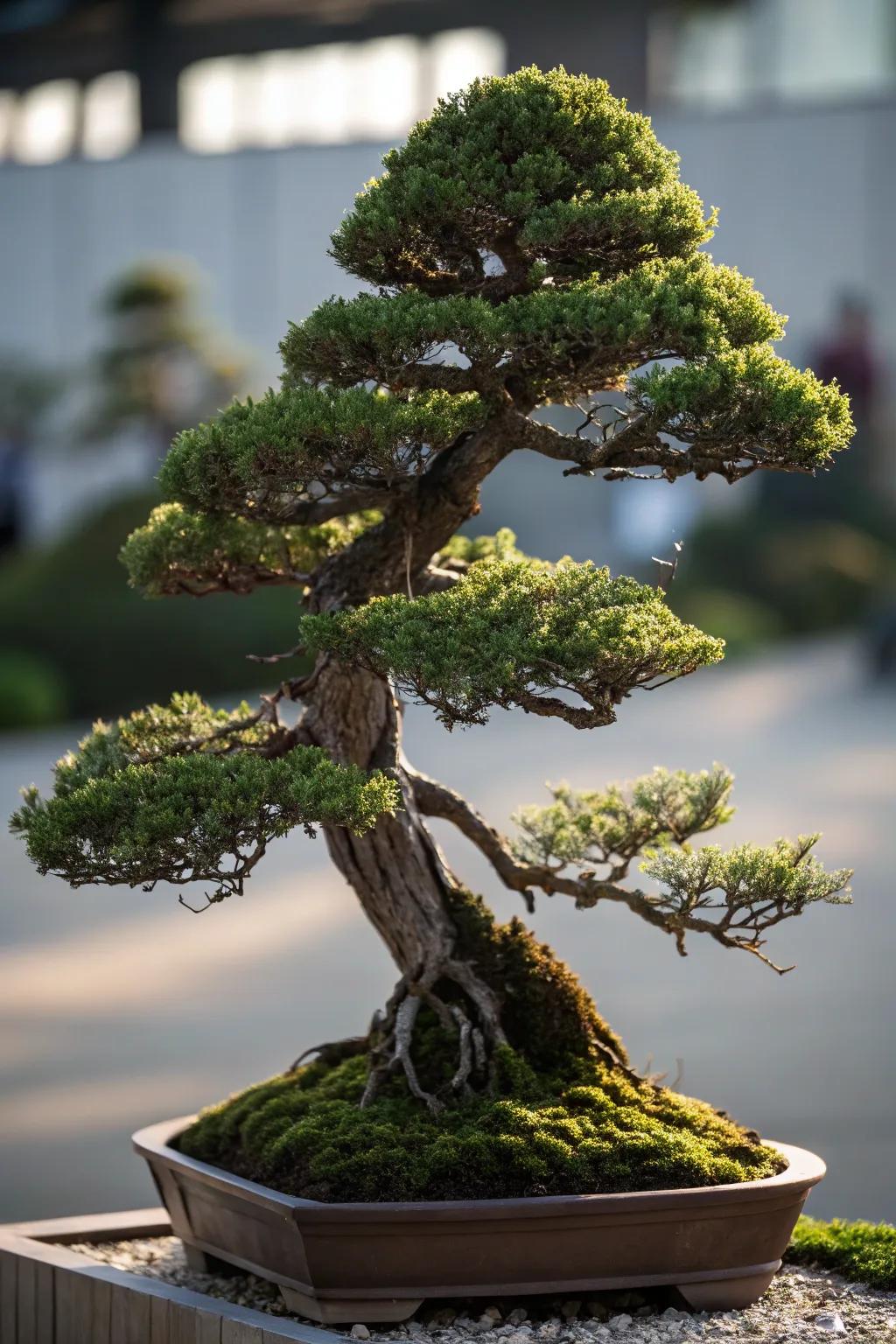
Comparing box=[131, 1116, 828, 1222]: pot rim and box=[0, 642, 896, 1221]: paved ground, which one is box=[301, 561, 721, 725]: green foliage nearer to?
box=[131, 1116, 828, 1222]: pot rim

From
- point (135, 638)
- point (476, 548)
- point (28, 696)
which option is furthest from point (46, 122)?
point (476, 548)

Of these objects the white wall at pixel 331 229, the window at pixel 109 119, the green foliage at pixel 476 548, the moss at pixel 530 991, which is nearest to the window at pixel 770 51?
the white wall at pixel 331 229

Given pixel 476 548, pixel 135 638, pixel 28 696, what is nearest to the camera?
pixel 476 548

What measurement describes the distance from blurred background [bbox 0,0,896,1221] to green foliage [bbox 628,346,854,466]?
4.03 metres

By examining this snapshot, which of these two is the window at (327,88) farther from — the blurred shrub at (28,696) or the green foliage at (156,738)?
the green foliage at (156,738)

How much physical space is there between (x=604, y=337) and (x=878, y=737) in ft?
26.9

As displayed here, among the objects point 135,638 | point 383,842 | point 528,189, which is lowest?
point 383,842

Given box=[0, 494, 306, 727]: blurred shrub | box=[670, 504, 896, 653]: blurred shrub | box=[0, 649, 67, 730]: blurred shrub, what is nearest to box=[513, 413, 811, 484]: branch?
box=[0, 494, 306, 727]: blurred shrub

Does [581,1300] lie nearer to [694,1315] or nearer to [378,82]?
[694,1315]

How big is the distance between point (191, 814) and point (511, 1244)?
760 mm

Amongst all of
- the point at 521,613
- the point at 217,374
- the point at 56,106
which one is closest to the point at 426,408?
the point at 521,613

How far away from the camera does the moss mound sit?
2334mm

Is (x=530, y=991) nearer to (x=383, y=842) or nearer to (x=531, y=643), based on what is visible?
(x=383, y=842)

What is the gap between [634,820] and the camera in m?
2.84
